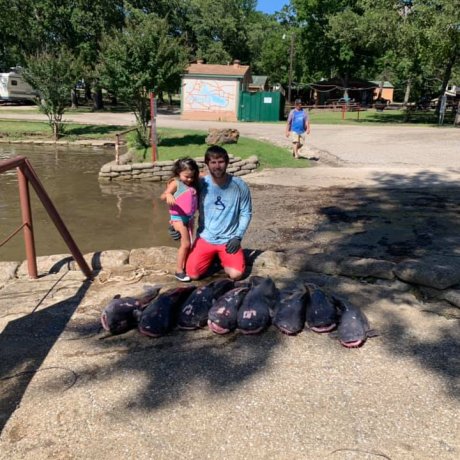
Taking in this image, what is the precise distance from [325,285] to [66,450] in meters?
2.61

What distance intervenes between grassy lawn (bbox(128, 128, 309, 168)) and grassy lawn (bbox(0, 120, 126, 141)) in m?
4.46

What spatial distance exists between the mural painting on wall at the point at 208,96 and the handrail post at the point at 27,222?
1007 inches

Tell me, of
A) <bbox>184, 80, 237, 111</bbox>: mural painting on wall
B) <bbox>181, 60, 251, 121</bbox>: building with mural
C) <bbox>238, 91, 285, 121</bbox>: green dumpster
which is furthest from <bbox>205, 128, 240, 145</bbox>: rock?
<bbox>184, 80, 237, 111</bbox>: mural painting on wall

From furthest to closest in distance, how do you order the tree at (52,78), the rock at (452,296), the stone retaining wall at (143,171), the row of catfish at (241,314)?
the tree at (52,78)
the stone retaining wall at (143,171)
the rock at (452,296)
the row of catfish at (241,314)

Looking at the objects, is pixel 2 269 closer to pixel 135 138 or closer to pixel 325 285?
pixel 325 285

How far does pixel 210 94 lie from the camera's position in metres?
28.9

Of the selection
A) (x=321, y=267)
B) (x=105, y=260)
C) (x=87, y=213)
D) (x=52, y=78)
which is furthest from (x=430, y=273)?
(x=52, y=78)

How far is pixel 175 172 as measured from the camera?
436cm

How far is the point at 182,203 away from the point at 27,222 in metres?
1.49

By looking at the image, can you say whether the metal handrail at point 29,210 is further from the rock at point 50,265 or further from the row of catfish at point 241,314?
the row of catfish at point 241,314

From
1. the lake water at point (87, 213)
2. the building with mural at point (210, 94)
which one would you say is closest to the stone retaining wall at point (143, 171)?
the lake water at point (87, 213)

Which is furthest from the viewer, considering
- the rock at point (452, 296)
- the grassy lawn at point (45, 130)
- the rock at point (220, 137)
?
the grassy lawn at point (45, 130)

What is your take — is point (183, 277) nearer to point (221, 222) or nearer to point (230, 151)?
point (221, 222)

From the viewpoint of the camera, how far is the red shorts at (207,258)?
4.33 metres
